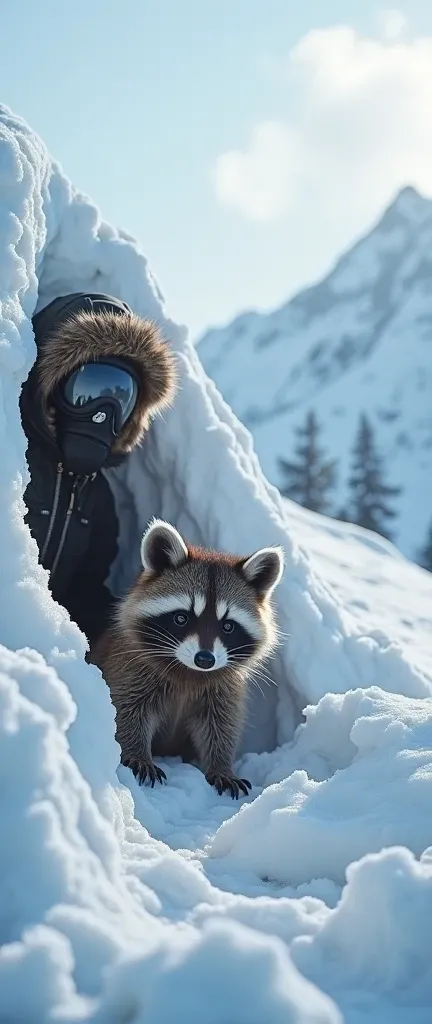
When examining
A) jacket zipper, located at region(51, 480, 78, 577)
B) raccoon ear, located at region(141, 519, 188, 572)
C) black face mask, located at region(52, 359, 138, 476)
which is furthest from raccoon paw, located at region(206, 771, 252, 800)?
black face mask, located at region(52, 359, 138, 476)

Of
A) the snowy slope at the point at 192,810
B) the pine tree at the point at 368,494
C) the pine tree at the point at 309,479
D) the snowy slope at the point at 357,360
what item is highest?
the snowy slope at the point at 357,360

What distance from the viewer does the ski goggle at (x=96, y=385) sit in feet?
12.0

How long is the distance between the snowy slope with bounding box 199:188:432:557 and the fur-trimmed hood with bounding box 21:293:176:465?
124 feet

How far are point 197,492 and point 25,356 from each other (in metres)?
1.67

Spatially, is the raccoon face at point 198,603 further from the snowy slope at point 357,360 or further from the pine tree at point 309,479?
the snowy slope at point 357,360

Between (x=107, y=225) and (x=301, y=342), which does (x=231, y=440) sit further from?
(x=301, y=342)

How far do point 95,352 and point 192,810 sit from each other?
208 centimetres

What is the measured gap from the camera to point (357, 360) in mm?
86125

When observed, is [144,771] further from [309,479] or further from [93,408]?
[309,479]

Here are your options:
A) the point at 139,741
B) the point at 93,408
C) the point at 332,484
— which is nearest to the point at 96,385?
the point at 93,408

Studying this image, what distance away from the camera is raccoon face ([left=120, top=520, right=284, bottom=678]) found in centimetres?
338

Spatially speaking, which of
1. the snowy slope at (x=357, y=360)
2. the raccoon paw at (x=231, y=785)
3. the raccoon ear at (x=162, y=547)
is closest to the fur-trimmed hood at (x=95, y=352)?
the raccoon ear at (x=162, y=547)

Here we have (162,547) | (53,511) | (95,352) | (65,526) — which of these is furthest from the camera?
(65,526)

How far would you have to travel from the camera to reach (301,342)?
101062mm
